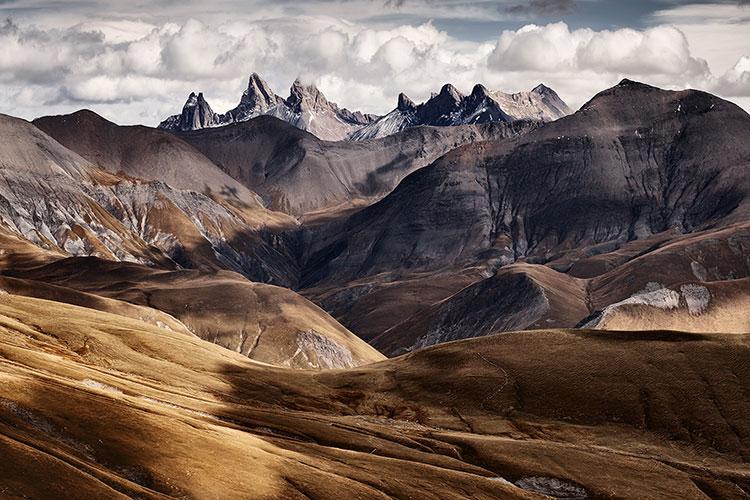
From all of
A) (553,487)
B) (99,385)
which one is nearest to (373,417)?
(553,487)

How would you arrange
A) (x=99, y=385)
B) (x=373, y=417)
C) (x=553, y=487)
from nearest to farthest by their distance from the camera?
(x=99, y=385) < (x=553, y=487) < (x=373, y=417)

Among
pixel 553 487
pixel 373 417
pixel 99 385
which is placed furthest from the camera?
pixel 373 417

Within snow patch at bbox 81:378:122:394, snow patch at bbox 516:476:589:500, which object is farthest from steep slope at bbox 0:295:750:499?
snow patch at bbox 81:378:122:394

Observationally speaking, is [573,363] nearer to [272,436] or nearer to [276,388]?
[276,388]

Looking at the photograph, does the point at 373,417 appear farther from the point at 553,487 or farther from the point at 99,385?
the point at 99,385

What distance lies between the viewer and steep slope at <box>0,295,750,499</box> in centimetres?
7538

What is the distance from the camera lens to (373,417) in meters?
146

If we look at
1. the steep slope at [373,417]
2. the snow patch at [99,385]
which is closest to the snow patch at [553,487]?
the steep slope at [373,417]

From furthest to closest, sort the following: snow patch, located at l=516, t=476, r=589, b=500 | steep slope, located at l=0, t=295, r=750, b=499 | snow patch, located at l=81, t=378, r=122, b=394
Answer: snow patch, located at l=516, t=476, r=589, b=500
snow patch, located at l=81, t=378, r=122, b=394
steep slope, located at l=0, t=295, r=750, b=499

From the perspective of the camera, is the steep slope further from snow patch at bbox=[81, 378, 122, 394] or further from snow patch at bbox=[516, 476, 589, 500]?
snow patch at bbox=[81, 378, 122, 394]

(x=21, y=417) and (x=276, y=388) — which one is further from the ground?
(x=21, y=417)

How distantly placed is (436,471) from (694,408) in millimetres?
66077

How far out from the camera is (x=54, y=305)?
591 feet

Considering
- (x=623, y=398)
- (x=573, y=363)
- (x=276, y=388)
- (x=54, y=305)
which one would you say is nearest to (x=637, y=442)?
(x=623, y=398)
